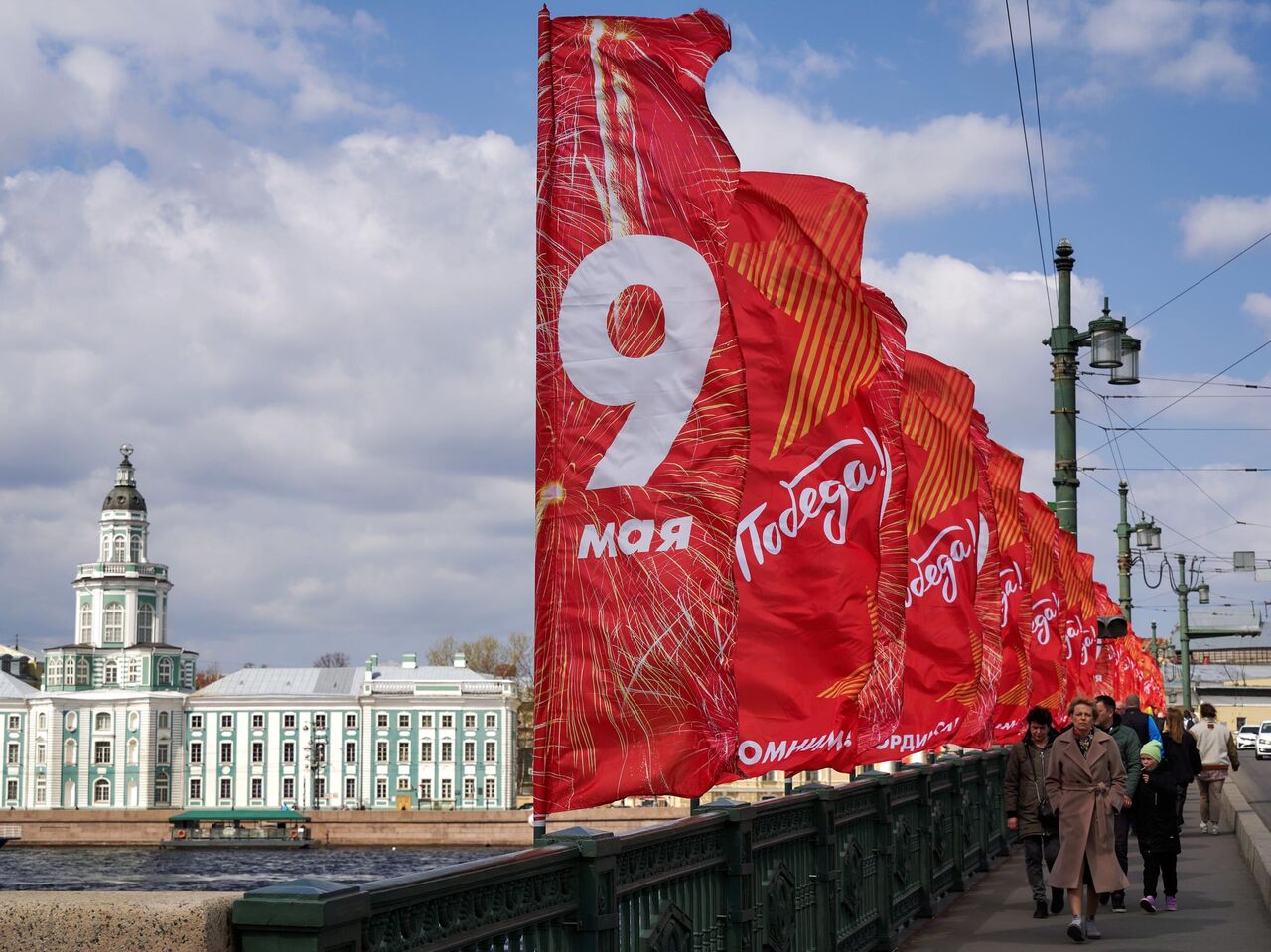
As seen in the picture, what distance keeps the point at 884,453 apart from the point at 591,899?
507 cm

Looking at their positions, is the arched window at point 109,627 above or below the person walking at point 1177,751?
above

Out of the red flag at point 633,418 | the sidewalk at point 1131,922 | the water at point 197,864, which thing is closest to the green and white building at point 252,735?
the water at point 197,864

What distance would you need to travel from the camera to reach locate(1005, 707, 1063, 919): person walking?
43.2ft

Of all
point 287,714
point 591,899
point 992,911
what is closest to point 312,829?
point 287,714

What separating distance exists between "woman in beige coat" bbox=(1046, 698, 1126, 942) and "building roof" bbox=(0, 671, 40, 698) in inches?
5210

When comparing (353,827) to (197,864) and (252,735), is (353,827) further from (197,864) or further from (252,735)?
(252,735)

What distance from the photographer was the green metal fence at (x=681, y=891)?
393 cm

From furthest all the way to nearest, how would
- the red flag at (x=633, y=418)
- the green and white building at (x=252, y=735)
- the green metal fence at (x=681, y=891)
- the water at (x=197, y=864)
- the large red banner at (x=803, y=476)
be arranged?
the green and white building at (x=252, y=735) → the water at (x=197, y=864) → the large red banner at (x=803, y=476) → the red flag at (x=633, y=418) → the green metal fence at (x=681, y=891)

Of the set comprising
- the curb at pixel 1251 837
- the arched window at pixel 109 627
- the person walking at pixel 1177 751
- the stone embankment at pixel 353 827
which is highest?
the arched window at pixel 109 627

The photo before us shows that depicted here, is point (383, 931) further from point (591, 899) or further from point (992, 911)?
point (992, 911)

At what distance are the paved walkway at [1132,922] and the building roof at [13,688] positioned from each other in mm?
129142

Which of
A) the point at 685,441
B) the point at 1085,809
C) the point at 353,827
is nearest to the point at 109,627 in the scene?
the point at 353,827

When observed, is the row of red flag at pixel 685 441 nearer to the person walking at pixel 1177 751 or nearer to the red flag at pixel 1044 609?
the person walking at pixel 1177 751

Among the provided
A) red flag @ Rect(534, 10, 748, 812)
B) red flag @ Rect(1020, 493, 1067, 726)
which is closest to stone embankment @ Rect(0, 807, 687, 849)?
red flag @ Rect(1020, 493, 1067, 726)
